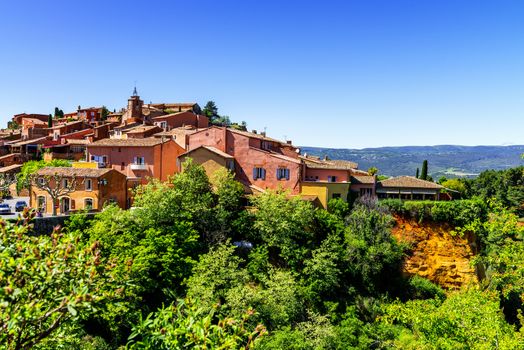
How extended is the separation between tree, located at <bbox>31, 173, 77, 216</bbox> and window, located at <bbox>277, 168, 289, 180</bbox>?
23.9 metres

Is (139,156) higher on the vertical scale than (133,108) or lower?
lower

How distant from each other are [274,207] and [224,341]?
30861mm

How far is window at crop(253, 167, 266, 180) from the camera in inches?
1927

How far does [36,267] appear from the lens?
9.55 meters

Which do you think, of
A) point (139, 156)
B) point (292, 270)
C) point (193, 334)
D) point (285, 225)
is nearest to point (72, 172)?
point (139, 156)

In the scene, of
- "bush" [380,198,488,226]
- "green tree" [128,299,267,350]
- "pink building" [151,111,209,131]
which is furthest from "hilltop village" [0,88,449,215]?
"green tree" [128,299,267,350]

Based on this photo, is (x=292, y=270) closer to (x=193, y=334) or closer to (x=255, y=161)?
(x=255, y=161)

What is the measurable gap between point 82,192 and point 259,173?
21306 millimetres

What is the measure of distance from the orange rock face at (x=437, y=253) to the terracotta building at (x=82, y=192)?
3461 cm

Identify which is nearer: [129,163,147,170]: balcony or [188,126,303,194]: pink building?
[188,126,303,194]: pink building

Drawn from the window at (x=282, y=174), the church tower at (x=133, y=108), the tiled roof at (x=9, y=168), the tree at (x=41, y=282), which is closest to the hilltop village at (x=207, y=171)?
the window at (x=282, y=174)

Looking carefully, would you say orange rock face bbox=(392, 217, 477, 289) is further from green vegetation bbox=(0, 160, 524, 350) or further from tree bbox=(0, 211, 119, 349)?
tree bbox=(0, 211, 119, 349)

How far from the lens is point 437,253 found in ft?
148

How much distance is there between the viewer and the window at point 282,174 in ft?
156
